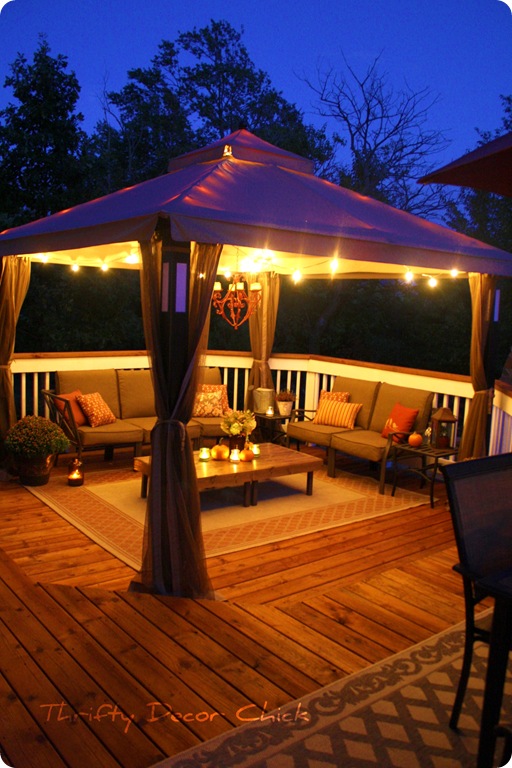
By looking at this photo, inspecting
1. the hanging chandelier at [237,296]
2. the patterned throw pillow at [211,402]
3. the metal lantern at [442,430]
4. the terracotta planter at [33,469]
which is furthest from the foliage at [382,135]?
the terracotta planter at [33,469]

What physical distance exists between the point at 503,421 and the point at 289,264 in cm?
273

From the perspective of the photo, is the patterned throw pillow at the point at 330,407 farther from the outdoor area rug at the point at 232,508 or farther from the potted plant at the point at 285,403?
the outdoor area rug at the point at 232,508

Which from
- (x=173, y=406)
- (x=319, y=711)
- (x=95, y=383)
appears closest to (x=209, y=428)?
(x=95, y=383)

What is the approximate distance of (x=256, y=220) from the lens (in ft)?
13.3

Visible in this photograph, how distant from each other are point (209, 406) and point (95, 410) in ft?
4.31

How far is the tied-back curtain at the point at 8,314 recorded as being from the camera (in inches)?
240

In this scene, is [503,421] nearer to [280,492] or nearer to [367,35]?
[280,492]

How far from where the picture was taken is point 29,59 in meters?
10.9

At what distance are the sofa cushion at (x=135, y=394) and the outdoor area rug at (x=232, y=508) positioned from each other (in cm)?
79

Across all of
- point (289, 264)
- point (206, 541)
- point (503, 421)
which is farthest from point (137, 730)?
point (289, 264)

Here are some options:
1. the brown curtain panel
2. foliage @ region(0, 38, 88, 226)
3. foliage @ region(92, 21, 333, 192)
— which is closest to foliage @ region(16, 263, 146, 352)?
foliage @ region(0, 38, 88, 226)

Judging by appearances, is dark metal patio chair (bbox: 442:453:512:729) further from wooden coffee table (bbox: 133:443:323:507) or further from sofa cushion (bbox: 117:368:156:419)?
sofa cushion (bbox: 117:368:156:419)

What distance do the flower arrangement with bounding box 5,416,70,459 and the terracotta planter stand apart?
56 mm

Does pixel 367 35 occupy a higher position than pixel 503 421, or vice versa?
pixel 367 35
